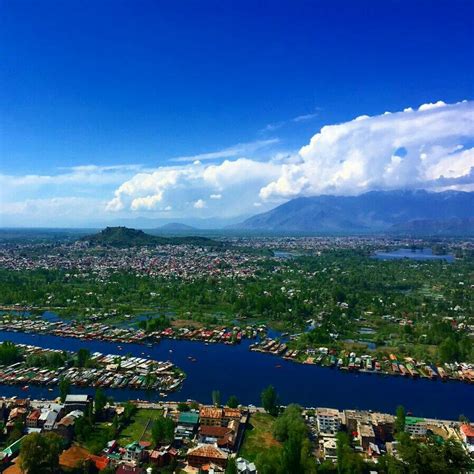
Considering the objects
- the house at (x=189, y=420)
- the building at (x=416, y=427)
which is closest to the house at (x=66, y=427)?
the house at (x=189, y=420)

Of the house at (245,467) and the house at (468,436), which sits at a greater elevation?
the house at (245,467)

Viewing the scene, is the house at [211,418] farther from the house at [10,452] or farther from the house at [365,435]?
the house at [10,452]

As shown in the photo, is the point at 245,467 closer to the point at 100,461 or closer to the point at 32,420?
the point at 100,461

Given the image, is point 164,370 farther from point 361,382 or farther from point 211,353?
point 361,382

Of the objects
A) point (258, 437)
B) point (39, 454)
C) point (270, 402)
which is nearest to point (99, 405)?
point (39, 454)

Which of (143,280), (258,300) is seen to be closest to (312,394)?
(258,300)
